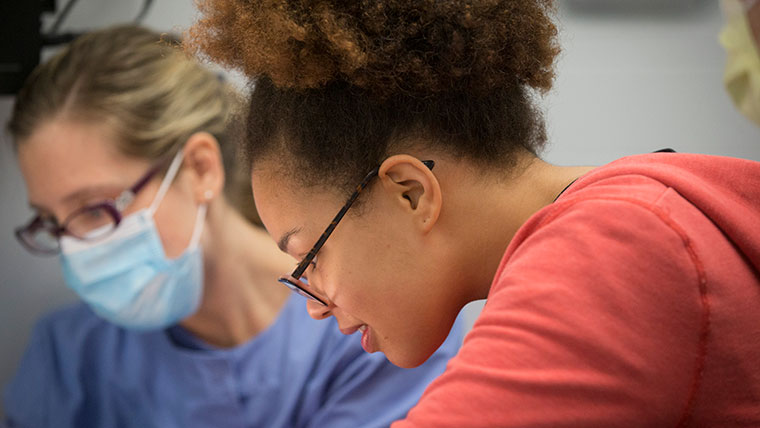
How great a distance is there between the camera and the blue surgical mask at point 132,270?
1.39 m

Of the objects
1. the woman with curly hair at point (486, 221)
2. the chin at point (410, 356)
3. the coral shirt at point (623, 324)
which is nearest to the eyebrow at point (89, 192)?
the woman with curly hair at point (486, 221)

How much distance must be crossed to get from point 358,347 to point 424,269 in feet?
2.11

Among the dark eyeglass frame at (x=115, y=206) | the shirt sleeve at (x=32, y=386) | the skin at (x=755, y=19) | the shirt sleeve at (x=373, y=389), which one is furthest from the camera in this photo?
the shirt sleeve at (x=32, y=386)

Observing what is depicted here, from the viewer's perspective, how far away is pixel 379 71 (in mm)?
670

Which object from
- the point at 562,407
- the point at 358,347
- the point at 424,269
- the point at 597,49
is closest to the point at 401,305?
the point at 424,269

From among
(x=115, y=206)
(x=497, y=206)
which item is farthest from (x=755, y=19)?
(x=115, y=206)

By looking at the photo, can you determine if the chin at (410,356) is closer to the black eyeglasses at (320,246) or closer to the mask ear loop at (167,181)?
the black eyeglasses at (320,246)

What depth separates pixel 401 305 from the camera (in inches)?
29.9

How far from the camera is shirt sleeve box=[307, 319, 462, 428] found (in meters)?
1.27

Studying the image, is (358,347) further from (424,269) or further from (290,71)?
(290,71)

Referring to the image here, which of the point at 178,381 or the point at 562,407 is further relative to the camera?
the point at 178,381

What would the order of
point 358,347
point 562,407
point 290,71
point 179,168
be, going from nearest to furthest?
1. point 562,407
2. point 290,71
3. point 358,347
4. point 179,168

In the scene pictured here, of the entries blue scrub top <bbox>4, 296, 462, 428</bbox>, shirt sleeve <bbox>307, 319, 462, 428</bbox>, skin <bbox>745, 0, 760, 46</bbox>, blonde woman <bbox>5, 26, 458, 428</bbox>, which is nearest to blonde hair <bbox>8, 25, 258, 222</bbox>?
blonde woman <bbox>5, 26, 458, 428</bbox>

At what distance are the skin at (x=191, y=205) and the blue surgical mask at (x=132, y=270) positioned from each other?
0.07 feet
